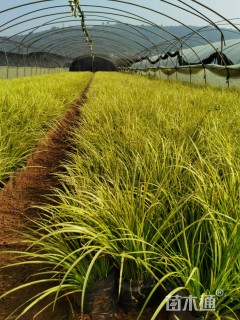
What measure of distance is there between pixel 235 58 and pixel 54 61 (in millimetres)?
23537

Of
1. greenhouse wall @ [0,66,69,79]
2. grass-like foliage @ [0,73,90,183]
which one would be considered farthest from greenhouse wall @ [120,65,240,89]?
greenhouse wall @ [0,66,69,79]

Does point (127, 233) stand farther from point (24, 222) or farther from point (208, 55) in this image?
point (208, 55)

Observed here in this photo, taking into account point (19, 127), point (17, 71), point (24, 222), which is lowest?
point (24, 222)

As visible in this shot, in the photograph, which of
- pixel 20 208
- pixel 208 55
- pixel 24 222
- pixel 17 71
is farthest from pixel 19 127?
pixel 17 71

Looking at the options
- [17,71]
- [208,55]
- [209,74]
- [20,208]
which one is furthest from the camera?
[17,71]

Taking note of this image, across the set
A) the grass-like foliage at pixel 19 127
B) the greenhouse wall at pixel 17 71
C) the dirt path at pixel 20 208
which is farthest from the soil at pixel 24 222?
the greenhouse wall at pixel 17 71

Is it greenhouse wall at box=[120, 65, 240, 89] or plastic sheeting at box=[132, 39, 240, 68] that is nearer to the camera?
greenhouse wall at box=[120, 65, 240, 89]

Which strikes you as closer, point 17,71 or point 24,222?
point 24,222

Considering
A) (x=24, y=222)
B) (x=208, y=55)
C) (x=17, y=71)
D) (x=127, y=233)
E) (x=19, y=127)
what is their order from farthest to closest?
(x=17, y=71) → (x=208, y=55) → (x=19, y=127) → (x=24, y=222) → (x=127, y=233)

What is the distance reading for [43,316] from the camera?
141cm

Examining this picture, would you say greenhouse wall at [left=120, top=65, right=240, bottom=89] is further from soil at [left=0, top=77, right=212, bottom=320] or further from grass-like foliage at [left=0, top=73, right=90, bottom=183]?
soil at [left=0, top=77, right=212, bottom=320]

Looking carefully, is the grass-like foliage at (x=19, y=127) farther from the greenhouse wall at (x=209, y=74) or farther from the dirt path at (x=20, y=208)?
the greenhouse wall at (x=209, y=74)

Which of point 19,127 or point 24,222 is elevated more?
point 19,127

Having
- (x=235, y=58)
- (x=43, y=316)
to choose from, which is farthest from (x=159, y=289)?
(x=235, y=58)
